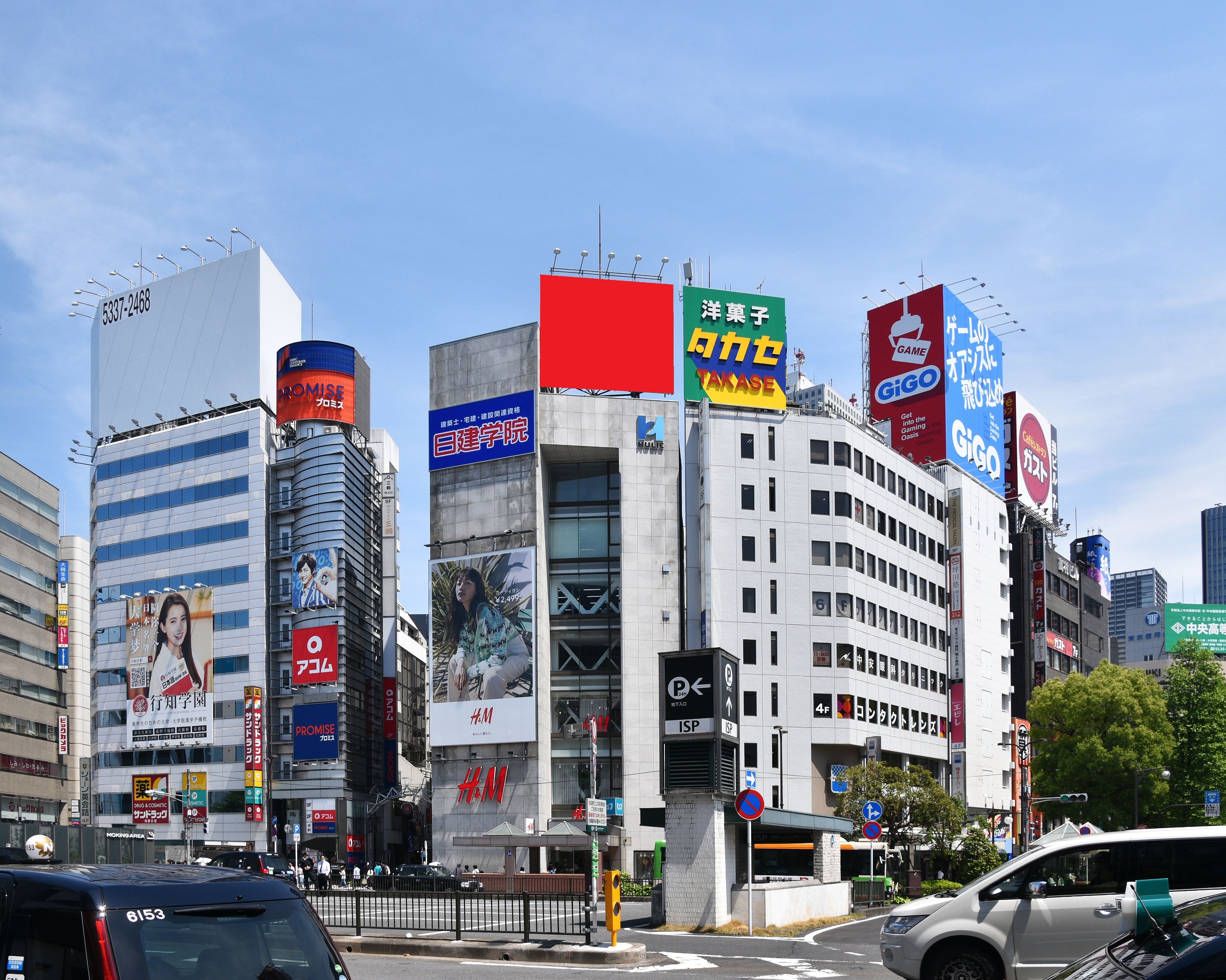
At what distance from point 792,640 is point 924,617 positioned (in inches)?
632

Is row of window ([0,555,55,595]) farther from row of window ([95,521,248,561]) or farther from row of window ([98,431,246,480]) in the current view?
row of window ([98,431,246,480])

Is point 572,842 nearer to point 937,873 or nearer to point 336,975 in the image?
point 937,873

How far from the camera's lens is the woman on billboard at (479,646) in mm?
76250

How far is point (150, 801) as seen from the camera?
8794 cm

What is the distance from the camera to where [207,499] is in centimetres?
9031

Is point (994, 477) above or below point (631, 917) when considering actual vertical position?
above

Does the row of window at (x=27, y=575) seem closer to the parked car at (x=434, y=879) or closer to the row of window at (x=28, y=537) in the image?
the row of window at (x=28, y=537)

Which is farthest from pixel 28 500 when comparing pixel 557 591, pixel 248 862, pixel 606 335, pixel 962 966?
pixel 962 966

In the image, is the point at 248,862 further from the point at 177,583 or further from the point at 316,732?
the point at 177,583

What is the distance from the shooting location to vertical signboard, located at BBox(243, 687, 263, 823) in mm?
83250

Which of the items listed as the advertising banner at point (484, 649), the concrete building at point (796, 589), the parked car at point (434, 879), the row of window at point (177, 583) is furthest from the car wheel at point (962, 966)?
the row of window at point (177, 583)

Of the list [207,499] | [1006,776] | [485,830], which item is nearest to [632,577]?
[485,830]

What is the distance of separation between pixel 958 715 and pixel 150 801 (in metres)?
56.0

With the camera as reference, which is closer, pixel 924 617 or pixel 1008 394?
pixel 924 617
